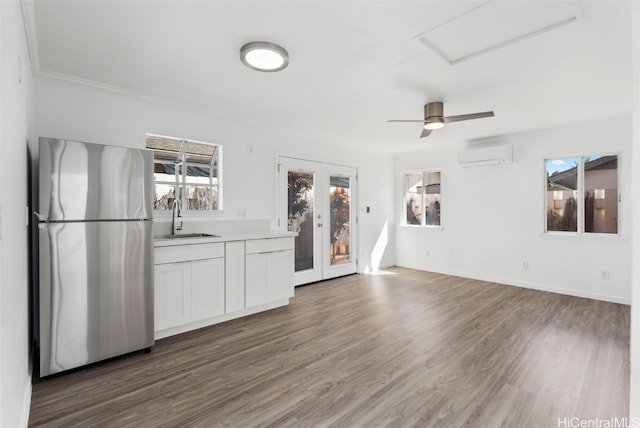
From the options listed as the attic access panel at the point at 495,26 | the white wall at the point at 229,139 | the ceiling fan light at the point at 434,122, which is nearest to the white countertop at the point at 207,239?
the white wall at the point at 229,139

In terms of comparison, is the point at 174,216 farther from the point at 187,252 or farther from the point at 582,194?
the point at 582,194

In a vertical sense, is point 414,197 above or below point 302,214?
above

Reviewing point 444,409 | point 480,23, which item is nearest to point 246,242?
point 444,409

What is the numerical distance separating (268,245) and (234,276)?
0.56 meters

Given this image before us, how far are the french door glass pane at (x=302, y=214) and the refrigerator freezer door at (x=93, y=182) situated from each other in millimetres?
2400

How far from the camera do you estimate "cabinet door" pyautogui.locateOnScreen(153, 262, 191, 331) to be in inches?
115

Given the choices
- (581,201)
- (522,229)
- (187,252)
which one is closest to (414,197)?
(522,229)

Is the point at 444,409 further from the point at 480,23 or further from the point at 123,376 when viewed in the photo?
the point at 480,23

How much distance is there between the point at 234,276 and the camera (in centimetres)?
347

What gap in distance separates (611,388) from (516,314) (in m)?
1.55

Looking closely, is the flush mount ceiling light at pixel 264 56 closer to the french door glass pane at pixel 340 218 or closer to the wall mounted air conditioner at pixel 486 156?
the french door glass pane at pixel 340 218

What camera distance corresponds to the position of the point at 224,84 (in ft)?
10.1

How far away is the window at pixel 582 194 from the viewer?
14.1 ft

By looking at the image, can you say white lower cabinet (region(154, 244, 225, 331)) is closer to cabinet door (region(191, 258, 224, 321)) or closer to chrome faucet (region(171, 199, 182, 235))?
cabinet door (region(191, 258, 224, 321))
